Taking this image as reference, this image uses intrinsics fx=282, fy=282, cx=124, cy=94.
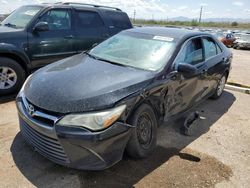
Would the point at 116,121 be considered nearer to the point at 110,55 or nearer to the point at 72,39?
the point at 110,55

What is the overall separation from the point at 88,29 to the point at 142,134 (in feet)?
14.0

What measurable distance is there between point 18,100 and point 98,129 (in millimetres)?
1290

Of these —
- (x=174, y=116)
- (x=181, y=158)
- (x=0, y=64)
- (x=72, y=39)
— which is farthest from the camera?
(x=72, y=39)

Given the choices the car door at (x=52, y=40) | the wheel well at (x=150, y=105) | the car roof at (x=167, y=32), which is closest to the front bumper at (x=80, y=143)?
the wheel well at (x=150, y=105)

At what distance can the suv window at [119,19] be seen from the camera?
7.70 metres

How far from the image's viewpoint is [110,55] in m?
4.43

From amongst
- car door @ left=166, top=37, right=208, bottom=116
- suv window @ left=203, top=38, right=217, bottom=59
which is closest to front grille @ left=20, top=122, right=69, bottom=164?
car door @ left=166, top=37, right=208, bottom=116

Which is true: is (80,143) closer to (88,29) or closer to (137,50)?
(137,50)

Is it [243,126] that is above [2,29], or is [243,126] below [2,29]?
below

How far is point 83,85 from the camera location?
Answer: 3.30 m

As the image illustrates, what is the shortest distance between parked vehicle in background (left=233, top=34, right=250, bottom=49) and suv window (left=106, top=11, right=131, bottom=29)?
1466 cm

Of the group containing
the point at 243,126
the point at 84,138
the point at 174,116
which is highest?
the point at 84,138

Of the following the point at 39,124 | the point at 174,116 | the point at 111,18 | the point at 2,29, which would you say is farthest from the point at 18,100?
the point at 111,18

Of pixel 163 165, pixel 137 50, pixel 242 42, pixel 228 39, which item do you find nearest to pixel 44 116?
pixel 163 165
